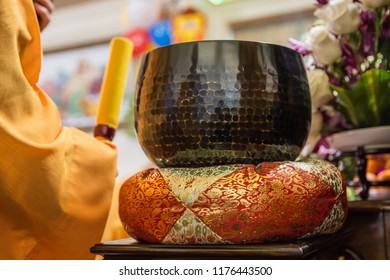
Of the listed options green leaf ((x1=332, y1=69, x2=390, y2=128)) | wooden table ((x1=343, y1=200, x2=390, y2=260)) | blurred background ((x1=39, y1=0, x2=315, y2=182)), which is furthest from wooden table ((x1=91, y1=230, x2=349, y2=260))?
blurred background ((x1=39, y1=0, x2=315, y2=182))

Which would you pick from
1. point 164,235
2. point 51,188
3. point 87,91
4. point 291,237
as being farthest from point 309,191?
point 87,91

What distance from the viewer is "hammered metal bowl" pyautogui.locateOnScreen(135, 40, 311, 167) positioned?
56 centimetres

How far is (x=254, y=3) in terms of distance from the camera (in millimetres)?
3756

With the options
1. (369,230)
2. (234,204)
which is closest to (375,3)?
(369,230)

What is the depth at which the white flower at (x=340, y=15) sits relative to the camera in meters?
0.89

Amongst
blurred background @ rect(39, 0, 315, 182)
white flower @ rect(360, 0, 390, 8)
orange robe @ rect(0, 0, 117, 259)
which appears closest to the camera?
orange robe @ rect(0, 0, 117, 259)

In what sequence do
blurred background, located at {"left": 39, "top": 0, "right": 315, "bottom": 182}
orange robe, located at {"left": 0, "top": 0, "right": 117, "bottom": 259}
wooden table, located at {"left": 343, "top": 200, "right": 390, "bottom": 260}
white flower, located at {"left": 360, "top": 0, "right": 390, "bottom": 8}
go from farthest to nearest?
blurred background, located at {"left": 39, "top": 0, "right": 315, "bottom": 182} < white flower, located at {"left": 360, "top": 0, "right": 390, "bottom": 8} < wooden table, located at {"left": 343, "top": 200, "right": 390, "bottom": 260} < orange robe, located at {"left": 0, "top": 0, "right": 117, "bottom": 259}

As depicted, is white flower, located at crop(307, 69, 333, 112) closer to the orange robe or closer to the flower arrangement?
the flower arrangement

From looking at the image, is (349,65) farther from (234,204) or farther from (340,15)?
(234,204)

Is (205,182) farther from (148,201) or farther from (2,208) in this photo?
(2,208)

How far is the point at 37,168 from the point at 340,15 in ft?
1.95

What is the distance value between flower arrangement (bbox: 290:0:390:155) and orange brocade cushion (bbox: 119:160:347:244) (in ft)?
1.22

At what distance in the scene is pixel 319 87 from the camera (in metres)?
0.92

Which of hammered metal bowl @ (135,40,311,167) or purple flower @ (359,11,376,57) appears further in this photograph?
purple flower @ (359,11,376,57)
